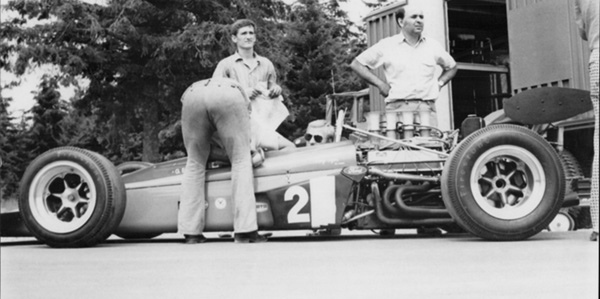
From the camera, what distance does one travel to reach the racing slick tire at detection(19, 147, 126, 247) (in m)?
4.57

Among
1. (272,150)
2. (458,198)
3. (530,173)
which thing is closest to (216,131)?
(272,150)

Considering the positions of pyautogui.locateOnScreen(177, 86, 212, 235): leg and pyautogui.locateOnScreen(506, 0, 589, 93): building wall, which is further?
pyautogui.locateOnScreen(506, 0, 589, 93): building wall

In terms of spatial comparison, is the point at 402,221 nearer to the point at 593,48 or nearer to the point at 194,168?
the point at 194,168

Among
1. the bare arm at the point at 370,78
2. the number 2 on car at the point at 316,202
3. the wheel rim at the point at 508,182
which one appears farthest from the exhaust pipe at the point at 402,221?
the bare arm at the point at 370,78

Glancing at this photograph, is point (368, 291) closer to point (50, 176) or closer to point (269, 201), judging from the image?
point (269, 201)

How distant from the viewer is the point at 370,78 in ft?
18.4

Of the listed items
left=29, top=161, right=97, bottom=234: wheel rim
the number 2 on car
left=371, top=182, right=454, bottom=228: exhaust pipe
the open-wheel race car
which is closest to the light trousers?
the open-wheel race car

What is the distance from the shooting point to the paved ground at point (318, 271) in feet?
7.88

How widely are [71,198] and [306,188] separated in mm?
1429

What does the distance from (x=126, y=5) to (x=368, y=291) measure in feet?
64.2

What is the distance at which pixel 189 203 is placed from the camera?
4.71 m

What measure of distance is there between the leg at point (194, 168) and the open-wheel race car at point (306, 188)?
4.0 inches

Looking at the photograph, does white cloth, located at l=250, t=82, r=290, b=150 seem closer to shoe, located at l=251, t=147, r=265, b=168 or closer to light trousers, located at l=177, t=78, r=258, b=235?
shoe, located at l=251, t=147, r=265, b=168

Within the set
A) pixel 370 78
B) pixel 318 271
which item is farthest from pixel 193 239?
pixel 318 271
